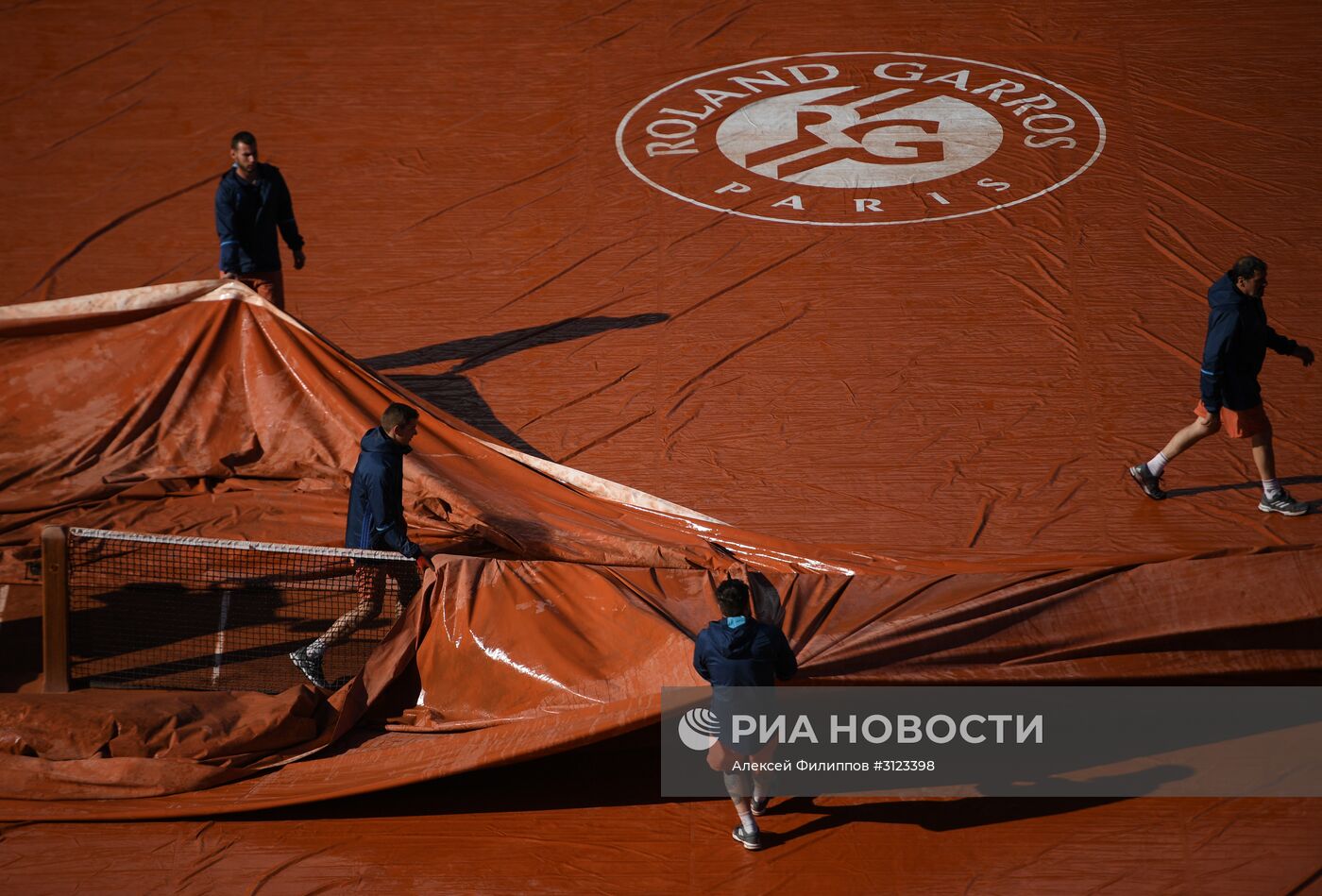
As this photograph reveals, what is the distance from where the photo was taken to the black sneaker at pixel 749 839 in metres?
6.95

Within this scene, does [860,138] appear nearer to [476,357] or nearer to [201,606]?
[476,357]

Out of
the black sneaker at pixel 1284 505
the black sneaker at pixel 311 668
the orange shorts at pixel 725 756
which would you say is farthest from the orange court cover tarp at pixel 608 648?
the black sneaker at pixel 1284 505

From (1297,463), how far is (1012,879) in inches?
183

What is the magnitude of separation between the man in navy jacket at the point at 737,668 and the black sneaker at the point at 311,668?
7.68ft

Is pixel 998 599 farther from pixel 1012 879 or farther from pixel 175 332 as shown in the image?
pixel 175 332

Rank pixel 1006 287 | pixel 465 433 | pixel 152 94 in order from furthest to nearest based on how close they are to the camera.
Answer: pixel 152 94 < pixel 1006 287 < pixel 465 433

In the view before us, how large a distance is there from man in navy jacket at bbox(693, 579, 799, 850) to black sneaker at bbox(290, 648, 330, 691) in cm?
234

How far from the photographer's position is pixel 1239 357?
8.95 metres

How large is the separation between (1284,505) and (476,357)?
597 cm

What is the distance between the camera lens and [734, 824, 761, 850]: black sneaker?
22.8 ft

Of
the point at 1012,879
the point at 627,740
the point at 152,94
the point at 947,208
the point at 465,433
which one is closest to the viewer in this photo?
the point at 1012,879

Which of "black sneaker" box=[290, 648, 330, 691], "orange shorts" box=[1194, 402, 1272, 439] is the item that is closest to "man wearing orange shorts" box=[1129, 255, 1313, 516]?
"orange shorts" box=[1194, 402, 1272, 439]

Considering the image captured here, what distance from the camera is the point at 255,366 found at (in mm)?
9953

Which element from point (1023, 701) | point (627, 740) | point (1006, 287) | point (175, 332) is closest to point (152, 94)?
point (175, 332)
